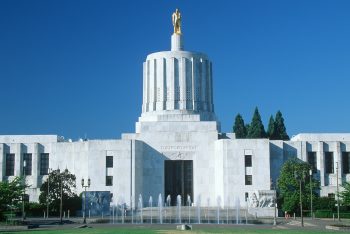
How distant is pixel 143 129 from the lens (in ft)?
221

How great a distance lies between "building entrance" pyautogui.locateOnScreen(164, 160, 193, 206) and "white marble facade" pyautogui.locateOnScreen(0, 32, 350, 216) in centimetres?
57

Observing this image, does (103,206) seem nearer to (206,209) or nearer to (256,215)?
(206,209)

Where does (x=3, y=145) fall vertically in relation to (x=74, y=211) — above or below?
above

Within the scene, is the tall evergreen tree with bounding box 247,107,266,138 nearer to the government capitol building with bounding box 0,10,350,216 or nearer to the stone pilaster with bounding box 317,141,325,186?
the government capitol building with bounding box 0,10,350,216

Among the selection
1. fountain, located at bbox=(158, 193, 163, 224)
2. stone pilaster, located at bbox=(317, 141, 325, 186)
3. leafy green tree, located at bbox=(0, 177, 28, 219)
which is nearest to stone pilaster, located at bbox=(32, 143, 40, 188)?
fountain, located at bbox=(158, 193, 163, 224)

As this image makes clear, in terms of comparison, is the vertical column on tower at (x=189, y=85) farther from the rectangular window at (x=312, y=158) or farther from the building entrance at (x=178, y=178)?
the rectangular window at (x=312, y=158)

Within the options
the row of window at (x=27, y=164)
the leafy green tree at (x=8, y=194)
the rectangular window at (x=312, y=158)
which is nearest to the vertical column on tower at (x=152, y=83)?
the row of window at (x=27, y=164)

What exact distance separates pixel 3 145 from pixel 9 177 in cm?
363

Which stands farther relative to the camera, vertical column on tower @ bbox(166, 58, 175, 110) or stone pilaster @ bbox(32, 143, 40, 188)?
stone pilaster @ bbox(32, 143, 40, 188)

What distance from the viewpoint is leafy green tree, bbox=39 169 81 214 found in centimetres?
5975

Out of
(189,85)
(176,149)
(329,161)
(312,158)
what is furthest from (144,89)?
(329,161)

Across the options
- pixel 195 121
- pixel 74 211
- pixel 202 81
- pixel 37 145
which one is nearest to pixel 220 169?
pixel 195 121

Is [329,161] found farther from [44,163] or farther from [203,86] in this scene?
[44,163]

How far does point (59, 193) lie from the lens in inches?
2393
